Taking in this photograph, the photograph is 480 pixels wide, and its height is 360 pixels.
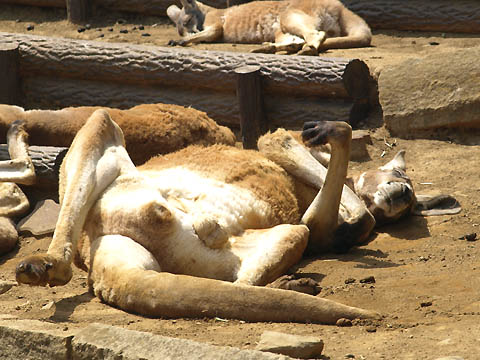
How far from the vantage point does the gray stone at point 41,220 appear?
A: 6373mm

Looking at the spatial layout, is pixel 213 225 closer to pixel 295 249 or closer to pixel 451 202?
pixel 295 249

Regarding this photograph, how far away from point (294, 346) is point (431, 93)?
473 centimetres

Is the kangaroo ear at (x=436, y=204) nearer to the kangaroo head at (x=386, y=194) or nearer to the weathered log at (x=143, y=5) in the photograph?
the kangaroo head at (x=386, y=194)

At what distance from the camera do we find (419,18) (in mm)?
10656

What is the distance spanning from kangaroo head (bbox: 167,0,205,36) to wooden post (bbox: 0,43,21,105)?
3.04 m

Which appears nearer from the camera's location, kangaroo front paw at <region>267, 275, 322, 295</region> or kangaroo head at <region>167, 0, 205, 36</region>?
kangaroo front paw at <region>267, 275, 322, 295</region>

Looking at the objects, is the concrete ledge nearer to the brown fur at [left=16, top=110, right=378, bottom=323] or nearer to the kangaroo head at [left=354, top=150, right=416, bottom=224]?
the brown fur at [left=16, top=110, right=378, bottom=323]

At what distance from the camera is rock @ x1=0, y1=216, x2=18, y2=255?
6129 mm

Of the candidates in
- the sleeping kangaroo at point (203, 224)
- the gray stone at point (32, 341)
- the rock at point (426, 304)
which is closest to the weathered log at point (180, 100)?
the sleeping kangaroo at point (203, 224)

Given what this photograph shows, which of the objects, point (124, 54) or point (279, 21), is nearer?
point (124, 54)

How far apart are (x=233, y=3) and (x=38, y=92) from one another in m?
3.72

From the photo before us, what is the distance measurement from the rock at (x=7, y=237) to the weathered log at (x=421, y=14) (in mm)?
6156

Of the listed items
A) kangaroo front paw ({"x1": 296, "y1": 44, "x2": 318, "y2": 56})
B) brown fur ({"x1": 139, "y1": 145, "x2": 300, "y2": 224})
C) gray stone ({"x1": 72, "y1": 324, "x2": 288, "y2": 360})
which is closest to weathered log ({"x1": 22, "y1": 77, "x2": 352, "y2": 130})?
kangaroo front paw ({"x1": 296, "y1": 44, "x2": 318, "y2": 56})

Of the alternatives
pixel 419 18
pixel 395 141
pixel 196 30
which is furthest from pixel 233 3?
pixel 395 141
